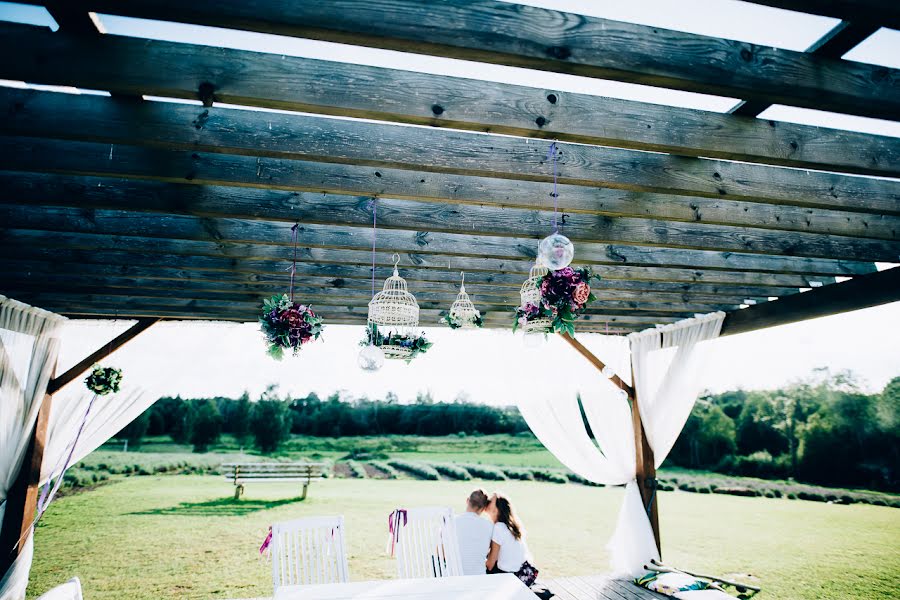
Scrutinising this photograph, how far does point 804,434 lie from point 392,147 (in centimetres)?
1268

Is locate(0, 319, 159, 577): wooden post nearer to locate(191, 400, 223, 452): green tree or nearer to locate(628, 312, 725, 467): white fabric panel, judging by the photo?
locate(628, 312, 725, 467): white fabric panel

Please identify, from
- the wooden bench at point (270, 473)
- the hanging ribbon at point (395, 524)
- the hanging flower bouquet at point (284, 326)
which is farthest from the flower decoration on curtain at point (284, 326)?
the wooden bench at point (270, 473)

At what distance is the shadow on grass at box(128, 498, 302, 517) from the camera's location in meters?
8.05

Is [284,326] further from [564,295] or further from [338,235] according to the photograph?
[564,295]

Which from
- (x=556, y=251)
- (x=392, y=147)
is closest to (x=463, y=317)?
(x=556, y=251)

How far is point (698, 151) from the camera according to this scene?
2.02 meters

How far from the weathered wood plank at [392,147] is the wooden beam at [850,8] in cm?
93

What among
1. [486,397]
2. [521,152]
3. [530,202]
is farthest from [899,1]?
[486,397]

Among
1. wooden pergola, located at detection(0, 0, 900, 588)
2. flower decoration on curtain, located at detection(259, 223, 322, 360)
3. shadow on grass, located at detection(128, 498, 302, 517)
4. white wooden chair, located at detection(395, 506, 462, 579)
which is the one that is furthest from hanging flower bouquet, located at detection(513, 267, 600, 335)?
shadow on grass, located at detection(128, 498, 302, 517)

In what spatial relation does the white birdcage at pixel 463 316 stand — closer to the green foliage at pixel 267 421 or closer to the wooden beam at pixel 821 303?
the wooden beam at pixel 821 303

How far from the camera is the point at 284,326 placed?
107 inches

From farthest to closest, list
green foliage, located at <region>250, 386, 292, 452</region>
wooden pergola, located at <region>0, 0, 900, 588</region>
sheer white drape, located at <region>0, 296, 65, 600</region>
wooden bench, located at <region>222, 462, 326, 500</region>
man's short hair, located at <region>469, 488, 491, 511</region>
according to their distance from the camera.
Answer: green foliage, located at <region>250, 386, 292, 452</region>, wooden bench, located at <region>222, 462, 326, 500</region>, sheer white drape, located at <region>0, 296, 65, 600</region>, man's short hair, located at <region>469, 488, 491, 511</region>, wooden pergola, located at <region>0, 0, 900, 588</region>

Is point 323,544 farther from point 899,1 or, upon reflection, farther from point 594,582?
point 899,1

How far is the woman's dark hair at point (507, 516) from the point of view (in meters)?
3.84
